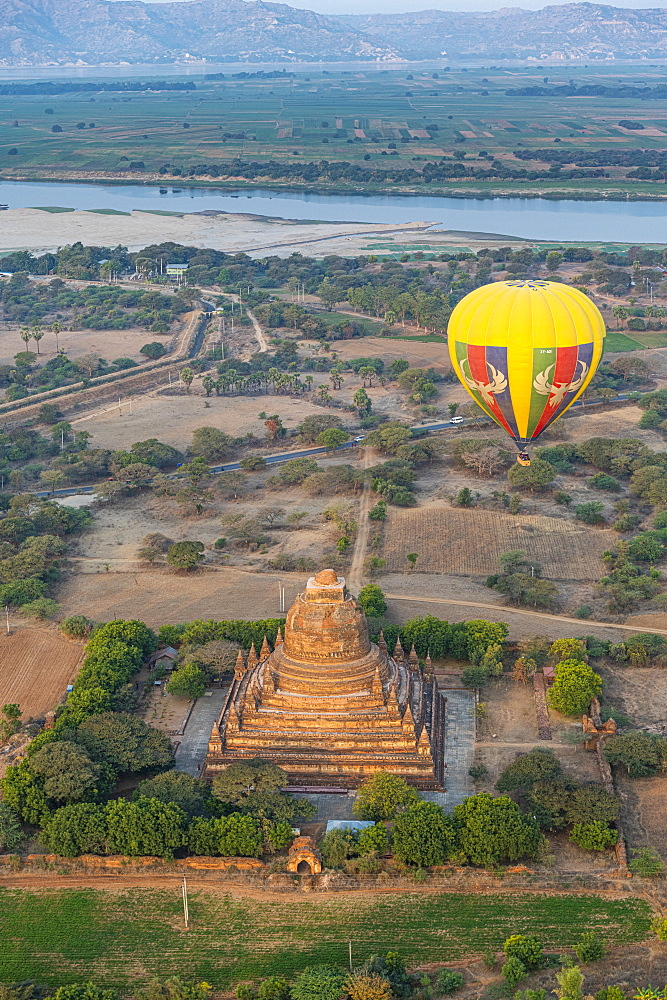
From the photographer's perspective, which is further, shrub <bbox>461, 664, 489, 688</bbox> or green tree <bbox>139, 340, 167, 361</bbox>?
green tree <bbox>139, 340, 167, 361</bbox>

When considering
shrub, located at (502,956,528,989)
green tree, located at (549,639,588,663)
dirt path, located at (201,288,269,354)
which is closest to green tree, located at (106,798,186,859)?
shrub, located at (502,956,528,989)

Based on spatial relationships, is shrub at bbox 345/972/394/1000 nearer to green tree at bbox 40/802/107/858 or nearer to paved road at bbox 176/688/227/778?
green tree at bbox 40/802/107/858

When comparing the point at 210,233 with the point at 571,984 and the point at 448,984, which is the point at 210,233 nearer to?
the point at 448,984

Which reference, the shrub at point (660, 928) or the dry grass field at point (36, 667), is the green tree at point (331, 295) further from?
the shrub at point (660, 928)

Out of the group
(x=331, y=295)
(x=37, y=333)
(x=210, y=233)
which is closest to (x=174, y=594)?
(x=37, y=333)

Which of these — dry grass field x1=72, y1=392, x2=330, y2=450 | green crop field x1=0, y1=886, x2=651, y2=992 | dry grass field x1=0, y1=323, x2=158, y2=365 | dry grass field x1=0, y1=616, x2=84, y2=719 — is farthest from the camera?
dry grass field x1=0, y1=323, x2=158, y2=365

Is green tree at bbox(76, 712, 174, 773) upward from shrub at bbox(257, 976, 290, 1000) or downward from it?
downward

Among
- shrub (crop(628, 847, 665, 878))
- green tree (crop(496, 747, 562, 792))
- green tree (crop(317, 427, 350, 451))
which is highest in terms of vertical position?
shrub (crop(628, 847, 665, 878))
